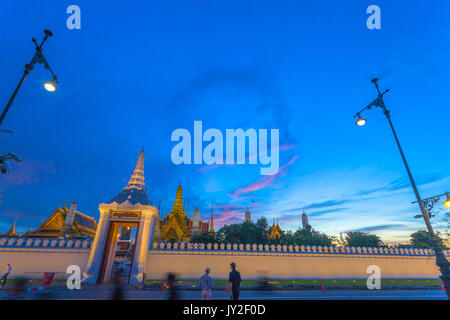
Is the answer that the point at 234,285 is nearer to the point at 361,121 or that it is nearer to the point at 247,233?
the point at 361,121

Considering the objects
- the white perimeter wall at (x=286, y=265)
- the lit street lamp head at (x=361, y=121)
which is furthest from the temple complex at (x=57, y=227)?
the lit street lamp head at (x=361, y=121)

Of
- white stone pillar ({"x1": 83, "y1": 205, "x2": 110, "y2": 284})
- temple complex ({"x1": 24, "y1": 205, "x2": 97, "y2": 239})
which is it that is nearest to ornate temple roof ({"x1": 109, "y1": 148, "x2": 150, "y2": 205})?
white stone pillar ({"x1": 83, "y1": 205, "x2": 110, "y2": 284})

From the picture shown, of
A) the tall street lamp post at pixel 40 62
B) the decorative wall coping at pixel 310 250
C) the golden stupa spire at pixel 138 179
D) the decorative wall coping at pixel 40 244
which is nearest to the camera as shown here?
the tall street lamp post at pixel 40 62

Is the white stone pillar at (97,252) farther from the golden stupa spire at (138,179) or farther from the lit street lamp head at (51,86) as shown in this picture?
the lit street lamp head at (51,86)

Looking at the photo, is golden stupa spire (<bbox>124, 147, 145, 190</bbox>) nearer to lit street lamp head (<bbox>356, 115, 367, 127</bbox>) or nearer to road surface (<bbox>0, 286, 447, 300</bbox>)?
road surface (<bbox>0, 286, 447, 300</bbox>)

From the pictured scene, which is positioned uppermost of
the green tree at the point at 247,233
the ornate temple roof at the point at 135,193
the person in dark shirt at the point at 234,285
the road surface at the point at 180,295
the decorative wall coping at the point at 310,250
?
the ornate temple roof at the point at 135,193

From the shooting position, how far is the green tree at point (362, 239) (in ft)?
96.5

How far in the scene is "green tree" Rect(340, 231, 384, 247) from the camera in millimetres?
29422

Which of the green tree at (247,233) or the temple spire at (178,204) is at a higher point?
the temple spire at (178,204)

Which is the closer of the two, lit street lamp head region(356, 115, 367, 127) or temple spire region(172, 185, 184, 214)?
lit street lamp head region(356, 115, 367, 127)

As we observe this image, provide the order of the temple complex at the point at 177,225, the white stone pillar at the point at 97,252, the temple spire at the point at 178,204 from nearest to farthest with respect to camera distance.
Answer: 1. the white stone pillar at the point at 97,252
2. the temple complex at the point at 177,225
3. the temple spire at the point at 178,204
